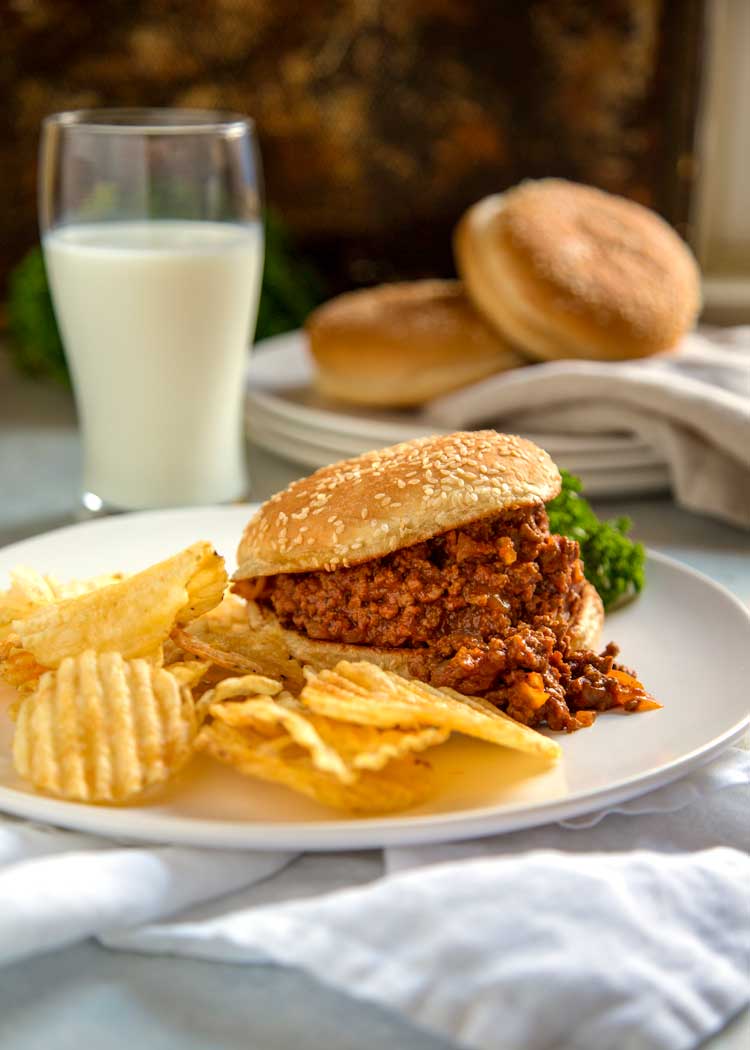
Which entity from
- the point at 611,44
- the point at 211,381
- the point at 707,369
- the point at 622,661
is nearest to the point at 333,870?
the point at 622,661

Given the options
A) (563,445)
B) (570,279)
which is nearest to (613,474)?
(563,445)

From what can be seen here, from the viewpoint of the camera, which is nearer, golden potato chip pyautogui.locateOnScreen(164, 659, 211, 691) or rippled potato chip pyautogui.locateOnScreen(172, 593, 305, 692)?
golden potato chip pyautogui.locateOnScreen(164, 659, 211, 691)

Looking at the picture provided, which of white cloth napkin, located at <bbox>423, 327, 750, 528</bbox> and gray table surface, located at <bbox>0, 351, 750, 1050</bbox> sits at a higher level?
gray table surface, located at <bbox>0, 351, 750, 1050</bbox>

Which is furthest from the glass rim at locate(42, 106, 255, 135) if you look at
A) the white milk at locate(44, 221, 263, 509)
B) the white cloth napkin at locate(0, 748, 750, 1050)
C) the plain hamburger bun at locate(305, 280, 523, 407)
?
the white cloth napkin at locate(0, 748, 750, 1050)

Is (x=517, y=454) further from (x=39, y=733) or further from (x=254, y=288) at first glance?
(x=254, y=288)

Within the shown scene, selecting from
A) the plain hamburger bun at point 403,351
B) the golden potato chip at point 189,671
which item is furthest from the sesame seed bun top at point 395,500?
the plain hamburger bun at point 403,351

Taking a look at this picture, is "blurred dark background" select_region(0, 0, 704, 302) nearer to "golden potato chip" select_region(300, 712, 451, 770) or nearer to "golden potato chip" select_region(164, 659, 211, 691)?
"golden potato chip" select_region(164, 659, 211, 691)

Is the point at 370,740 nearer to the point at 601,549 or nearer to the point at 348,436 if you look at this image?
the point at 601,549
